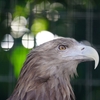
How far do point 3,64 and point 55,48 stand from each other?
2308 mm

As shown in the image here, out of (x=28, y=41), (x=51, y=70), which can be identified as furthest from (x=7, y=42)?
(x=51, y=70)

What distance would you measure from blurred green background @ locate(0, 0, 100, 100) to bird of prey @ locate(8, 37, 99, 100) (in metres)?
2.12

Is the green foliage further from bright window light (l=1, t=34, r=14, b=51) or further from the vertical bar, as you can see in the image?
the vertical bar

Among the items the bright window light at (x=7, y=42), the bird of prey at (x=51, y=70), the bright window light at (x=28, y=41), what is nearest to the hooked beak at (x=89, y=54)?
the bird of prey at (x=51, y=70)

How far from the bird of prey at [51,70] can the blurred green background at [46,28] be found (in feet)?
6.97

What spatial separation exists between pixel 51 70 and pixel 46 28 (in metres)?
2.27

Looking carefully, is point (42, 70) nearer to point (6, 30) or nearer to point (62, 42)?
point (62, 42)

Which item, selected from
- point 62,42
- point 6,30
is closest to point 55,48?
point 62,42

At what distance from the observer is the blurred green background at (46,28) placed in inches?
254

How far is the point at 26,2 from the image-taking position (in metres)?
6.52

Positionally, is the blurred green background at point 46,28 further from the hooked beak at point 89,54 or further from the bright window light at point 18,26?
the hooked beak at point 89,54

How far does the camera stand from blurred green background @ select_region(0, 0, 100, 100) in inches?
254

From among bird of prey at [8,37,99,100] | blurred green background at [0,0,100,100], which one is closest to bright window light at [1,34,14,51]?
blurred green background at [0,0,100,100]

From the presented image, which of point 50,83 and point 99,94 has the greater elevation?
point 50,83
